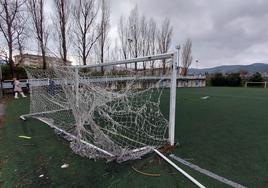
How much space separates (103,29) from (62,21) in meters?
3.66

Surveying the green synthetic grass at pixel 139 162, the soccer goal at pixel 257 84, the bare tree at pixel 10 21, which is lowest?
the green synthetic grass at pixel 139 162

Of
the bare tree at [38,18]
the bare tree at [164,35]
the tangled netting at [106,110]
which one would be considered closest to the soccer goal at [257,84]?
the bare tree at [164,35]

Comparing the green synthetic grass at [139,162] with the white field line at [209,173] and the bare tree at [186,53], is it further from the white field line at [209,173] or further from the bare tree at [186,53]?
the bare tree at [186,53]

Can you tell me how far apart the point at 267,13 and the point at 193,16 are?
4.49m

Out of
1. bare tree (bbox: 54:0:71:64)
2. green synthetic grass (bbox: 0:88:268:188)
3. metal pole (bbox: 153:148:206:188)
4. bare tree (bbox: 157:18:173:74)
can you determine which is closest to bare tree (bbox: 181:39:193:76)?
bare tree (bbox: 157:18:173:74)

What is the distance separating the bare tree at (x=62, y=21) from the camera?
11992mm

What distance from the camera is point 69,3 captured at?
12414 millimetres

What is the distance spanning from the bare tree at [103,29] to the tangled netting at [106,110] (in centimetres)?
975

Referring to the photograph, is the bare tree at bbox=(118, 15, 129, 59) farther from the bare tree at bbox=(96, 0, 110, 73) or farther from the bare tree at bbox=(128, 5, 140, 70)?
the bare tree at bbox=(96, 0, 110, 73)

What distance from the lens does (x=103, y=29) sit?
14773 millimetres

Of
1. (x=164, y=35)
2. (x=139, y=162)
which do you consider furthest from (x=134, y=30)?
(x=139, y=162)

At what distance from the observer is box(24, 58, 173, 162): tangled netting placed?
2.62 m

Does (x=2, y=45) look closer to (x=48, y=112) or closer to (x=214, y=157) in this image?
(x=48, y=112)

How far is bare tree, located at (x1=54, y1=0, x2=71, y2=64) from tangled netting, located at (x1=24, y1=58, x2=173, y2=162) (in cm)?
764
